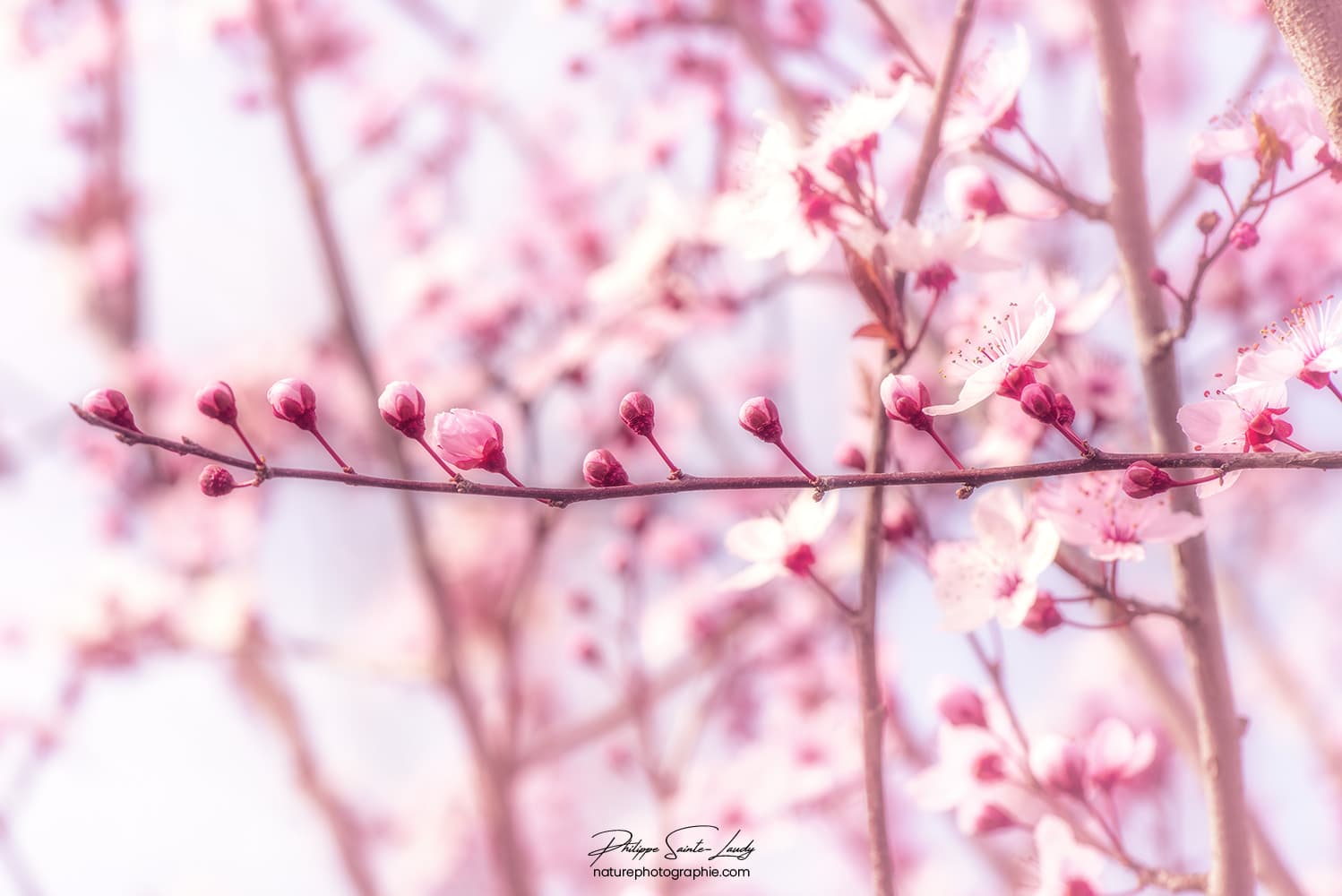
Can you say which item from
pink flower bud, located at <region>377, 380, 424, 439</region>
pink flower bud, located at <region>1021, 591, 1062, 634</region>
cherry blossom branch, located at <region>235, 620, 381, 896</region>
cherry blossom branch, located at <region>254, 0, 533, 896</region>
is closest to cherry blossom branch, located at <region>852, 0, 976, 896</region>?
pink flower bud, located at <region>1021, 591, 1062, 634</region>

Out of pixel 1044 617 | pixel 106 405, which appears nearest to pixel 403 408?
pixel 106 405

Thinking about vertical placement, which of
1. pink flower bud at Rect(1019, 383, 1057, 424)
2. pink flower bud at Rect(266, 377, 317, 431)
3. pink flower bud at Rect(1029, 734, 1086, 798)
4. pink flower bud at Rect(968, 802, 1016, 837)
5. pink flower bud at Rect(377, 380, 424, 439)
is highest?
pink flower bud at Rect(266, 377, 317, 431)

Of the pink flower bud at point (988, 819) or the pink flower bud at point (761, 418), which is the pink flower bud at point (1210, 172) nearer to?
the pink flower bud at point (761, 418)

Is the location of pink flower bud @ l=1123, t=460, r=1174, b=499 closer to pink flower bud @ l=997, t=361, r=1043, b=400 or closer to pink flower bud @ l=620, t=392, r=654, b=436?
pink flower bud @ l=997, t=361, r=1043, b=400

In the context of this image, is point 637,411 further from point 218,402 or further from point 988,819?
point 988,819

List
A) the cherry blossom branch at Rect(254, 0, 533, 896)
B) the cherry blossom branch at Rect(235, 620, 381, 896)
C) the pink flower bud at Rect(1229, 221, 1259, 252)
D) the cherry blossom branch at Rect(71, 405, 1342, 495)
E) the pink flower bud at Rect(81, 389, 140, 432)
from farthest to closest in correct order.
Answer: the cherry blossom branch at Rect(235, 620, 381, 896) → the cherry blossom branch at Rect(254, 0, 533, 896) → the pink flower bud at Rect(1229, 221, 1259, 252) → the pink flower bud at Rect(81, 389, 140, 432) → the cherry blossom branch at Rect(71, 405, 1342, 495)

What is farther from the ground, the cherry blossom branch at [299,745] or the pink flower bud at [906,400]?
the cherry blossom branch at [299,745]

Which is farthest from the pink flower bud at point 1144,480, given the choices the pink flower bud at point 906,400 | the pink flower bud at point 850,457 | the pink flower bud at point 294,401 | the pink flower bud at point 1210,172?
the pink flower bud at point 294,401
